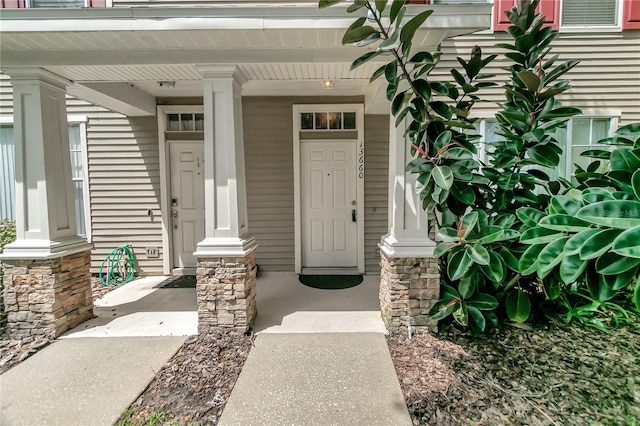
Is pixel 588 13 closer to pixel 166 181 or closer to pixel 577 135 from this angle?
pixel 577 135

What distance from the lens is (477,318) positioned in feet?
7.66

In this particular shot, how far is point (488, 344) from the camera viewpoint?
235 centimetres

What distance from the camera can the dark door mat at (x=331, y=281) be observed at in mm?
3803

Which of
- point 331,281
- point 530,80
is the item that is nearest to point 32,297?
point 331,281

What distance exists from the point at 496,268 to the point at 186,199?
398 cm

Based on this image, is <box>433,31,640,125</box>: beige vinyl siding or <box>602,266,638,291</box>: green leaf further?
<box>433,31,640,125</box>: beige vinyl siding

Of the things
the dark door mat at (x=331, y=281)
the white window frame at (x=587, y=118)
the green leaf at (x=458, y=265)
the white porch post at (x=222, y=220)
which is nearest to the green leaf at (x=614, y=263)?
the green leaf at (x=458, y=265)

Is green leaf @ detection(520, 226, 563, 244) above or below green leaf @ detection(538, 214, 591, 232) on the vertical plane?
below

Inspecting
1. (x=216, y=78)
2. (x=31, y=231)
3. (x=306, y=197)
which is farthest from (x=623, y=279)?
(x=31, y=231)

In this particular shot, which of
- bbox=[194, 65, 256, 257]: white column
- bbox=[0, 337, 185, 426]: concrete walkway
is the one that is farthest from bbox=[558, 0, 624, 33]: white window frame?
bbox=[0, 337, 185, 426]: concrete walkway

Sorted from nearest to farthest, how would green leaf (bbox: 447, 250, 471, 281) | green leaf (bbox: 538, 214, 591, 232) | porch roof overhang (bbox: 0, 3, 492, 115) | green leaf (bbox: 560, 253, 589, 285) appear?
green leaf (bbox: 560, 253, 589, 285) < green leaf (bbox: 538, 214, 591, 232) < green leaf (bbox: 447, 250, 471, 281) < porch roof overhang (bbox: 0, 3, 492, 115)

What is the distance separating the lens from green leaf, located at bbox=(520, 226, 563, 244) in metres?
1.71

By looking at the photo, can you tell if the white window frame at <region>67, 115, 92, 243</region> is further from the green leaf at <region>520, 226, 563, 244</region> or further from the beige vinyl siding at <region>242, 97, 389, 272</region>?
the green leaf at <region>520, 226, 563, 244</region>

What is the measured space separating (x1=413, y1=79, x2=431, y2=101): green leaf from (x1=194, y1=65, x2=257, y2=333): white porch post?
153 cm
